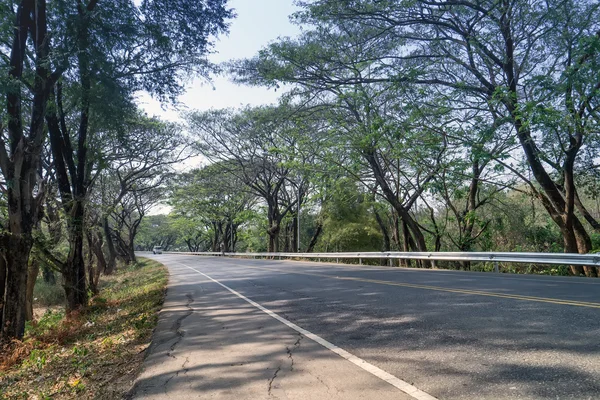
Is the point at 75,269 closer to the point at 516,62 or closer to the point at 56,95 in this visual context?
the point at 56,95

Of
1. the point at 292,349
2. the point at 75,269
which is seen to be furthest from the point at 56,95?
the point at 292,349

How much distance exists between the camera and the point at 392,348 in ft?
17.5

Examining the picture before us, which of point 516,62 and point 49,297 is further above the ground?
point 516,62

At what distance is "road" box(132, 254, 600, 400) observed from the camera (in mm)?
4031

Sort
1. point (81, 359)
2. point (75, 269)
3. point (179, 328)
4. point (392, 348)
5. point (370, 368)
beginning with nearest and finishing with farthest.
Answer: point (370, 368) → point (392, 348) → point (81, 359) → point (179, 328) → point (75, 269)

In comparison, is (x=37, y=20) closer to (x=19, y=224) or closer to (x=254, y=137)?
(x=19, y=224)

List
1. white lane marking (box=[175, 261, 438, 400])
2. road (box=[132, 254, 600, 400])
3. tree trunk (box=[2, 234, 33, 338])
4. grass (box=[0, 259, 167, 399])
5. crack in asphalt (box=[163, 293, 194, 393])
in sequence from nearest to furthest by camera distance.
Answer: white lane marking (box=[175, 261, 438, 400]), road (box=[132, 254, 600, 400]), crack in asphalt (box=[163, 293, 194, 393]), grass (box=[0, 259, 167, 399]), tree trunk (box=[2, 234, 33, 338])

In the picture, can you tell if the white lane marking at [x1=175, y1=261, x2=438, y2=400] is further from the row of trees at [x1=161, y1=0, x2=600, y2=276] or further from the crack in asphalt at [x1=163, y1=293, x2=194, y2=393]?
the row of trees at [x1=161, y1=0, x2=600, y2=276]

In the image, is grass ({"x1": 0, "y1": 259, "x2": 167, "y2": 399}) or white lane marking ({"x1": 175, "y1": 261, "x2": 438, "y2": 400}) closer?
white lane marking ({"x1": 175, "y1": 261, "x2": 438, "y2": 400})

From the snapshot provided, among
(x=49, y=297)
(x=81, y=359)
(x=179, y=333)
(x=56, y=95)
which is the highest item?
(x=56, y=95)

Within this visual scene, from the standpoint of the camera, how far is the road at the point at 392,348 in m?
4.03

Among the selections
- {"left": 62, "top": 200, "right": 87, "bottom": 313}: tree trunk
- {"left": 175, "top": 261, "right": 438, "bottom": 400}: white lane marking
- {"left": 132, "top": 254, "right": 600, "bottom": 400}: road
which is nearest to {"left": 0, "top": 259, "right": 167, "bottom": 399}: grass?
{"left": 132, "top": 254, "right": 600, "bottom": 400}: road

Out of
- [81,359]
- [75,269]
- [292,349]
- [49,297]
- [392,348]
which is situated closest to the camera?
[392,348]

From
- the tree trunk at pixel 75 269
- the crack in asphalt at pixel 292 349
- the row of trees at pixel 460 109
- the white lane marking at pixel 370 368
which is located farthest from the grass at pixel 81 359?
the row of trees at pixel 460 109
